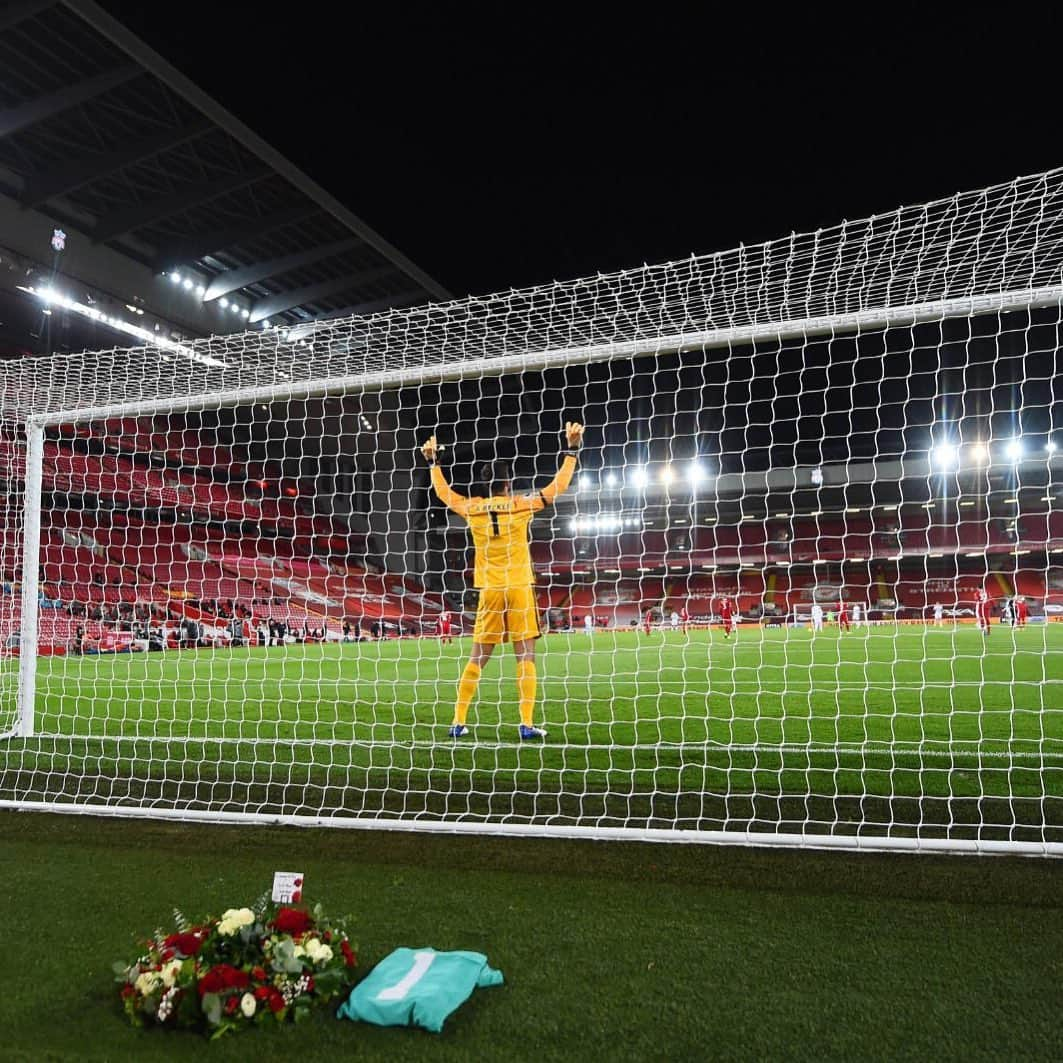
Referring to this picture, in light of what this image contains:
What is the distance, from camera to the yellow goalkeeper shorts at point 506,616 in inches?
206

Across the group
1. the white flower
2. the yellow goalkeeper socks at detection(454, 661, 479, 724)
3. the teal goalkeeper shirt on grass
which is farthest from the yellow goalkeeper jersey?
the white flower

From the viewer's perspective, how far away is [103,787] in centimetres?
449

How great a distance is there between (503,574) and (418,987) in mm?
3456

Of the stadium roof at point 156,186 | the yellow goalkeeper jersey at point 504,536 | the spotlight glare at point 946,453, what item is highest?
the stadium roof at point 156,186

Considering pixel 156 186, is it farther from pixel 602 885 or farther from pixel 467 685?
pixel 602 885

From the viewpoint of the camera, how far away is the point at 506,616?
5.32 metres

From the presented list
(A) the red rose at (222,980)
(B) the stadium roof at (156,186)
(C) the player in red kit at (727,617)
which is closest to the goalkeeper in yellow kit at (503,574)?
(A) the red rose at (222,980)

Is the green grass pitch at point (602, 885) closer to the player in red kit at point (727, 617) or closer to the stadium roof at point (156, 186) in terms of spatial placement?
the player in red kit at point (727, 617)

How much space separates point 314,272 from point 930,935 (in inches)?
→ 1122

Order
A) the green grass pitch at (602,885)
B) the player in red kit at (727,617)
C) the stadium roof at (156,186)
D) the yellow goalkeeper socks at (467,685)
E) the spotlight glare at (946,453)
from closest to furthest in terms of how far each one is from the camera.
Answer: the green grass pitch at (602,885)
the yellow goalkeeper socks at (467,685)
the spotlight glare at (946,453)
the player in red kit at (727,617)
the stadium roof at (156,186)

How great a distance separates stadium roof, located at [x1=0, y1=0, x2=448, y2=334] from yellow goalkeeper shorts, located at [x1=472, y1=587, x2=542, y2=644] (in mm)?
15917

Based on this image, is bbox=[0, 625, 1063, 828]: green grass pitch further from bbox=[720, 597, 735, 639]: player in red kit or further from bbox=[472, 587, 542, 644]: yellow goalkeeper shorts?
bbox=[720, 597, 735, 639]: player in red kit

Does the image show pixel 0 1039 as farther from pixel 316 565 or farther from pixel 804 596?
pixel 804 596

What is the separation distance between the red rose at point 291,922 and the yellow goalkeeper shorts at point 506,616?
10.2ft
